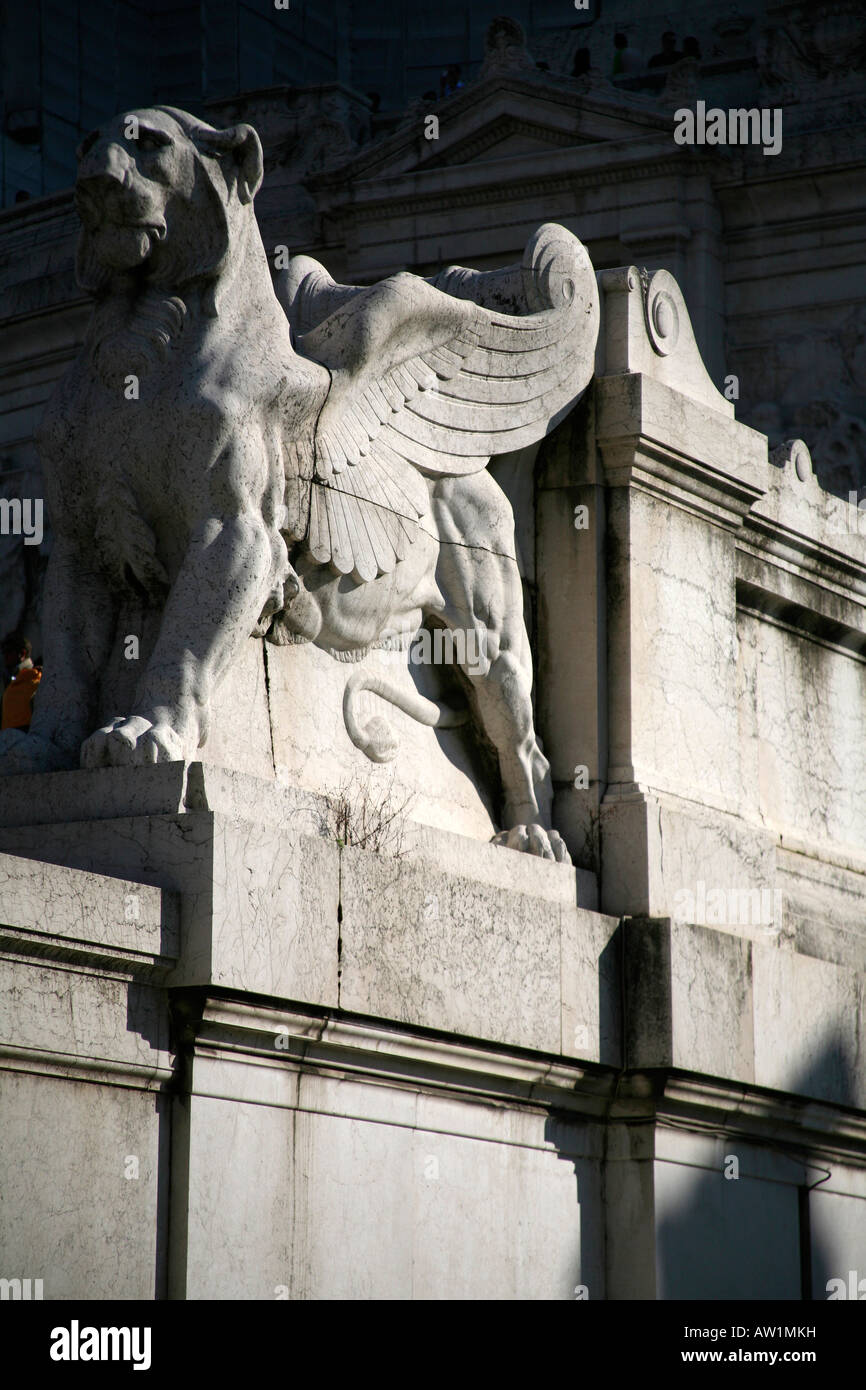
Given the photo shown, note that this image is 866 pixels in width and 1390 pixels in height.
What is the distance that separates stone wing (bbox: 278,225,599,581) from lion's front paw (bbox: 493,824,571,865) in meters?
1.35

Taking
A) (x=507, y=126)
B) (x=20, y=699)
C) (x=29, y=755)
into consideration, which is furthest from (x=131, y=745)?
(x=507, y=126)

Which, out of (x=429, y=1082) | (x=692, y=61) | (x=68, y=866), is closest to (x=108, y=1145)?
(x=68, y=866)

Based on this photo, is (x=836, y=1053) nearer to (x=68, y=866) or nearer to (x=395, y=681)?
(x=395, y=681)

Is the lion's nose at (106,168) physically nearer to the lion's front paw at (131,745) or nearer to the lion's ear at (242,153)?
the lion's ear at (242,153)

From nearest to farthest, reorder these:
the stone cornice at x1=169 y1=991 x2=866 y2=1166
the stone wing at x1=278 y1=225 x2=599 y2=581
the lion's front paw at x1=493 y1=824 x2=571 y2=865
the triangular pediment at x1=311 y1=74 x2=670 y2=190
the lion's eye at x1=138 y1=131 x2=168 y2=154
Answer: the stone cornice at x1=169 y1=991 x2=866 y2=1166 → the lion's eye at x1=138 y1=131 x2=168 y2=154 → the stone wing at x1=278 y1=225 x2=599 y2=581 → the lion's front paw at x1=493 y1=824 x2=571 y2=865 → the triangular pediment at x1=311 y1=74 x2=670 y2=190

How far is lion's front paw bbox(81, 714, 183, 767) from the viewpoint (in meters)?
8.46

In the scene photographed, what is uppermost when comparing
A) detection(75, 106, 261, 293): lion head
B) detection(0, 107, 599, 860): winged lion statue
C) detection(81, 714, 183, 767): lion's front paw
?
detection(75, 106, 261, 293): lion head

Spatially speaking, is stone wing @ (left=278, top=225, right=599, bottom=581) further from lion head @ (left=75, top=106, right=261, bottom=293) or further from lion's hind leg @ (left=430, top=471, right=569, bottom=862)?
lion head @ (left=75, top=106, right=261, bottom=293)

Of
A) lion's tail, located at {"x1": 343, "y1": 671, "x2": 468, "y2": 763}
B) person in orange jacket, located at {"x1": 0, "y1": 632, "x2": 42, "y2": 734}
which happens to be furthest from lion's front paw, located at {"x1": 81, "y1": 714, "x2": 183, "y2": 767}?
person in orange jacket, located at {"x1": 0, "y1": 632, "x2": 42, "y2": 734}

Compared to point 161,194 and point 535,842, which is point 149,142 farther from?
point 535,842

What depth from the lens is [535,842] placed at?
33.2 ft

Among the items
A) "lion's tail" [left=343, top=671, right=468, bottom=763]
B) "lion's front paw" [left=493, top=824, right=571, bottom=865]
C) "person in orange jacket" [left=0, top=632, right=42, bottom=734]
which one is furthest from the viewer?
"person in orange jacket" [left=0, top=632, right=42, bottom=734]

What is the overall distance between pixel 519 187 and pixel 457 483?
1616 cm

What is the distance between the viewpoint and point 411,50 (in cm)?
3975
